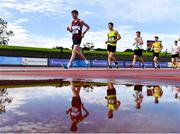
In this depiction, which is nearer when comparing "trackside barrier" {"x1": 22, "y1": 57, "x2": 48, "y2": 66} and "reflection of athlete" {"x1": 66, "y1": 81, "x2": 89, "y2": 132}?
"reflection of athlete" {"x1": 66, "y1": 81, "x2": 89, "y2": 132}

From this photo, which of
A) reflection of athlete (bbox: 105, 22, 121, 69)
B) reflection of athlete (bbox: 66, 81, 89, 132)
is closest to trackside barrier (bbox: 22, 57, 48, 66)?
reflection of athlete (bbox: 105, 22, 121, 69)

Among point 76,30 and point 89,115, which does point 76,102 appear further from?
point 76,30

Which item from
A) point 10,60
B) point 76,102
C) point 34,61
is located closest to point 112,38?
point 76,102

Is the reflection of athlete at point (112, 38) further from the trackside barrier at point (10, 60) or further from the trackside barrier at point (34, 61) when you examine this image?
the trackside barrier at point (34, 61)

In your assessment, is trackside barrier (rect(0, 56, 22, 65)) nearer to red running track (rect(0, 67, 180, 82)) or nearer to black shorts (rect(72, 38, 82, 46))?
black shorts (rect(72, 38, 82, 46))

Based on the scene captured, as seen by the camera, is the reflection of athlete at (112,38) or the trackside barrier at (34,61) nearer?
the reflection of athlete at (112,38)

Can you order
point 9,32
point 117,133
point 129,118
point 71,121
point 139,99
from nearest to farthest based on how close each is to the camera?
point 117,133 → point 71,121 → point 129,118 → point 139,99 → point 9,32

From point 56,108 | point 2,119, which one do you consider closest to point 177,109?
point 56,108

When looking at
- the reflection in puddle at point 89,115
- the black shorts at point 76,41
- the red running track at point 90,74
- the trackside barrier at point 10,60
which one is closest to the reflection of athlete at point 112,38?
the black shorts at point 76,41

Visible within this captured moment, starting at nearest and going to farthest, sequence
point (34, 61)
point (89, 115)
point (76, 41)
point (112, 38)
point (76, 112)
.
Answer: point (89, 115) < point (76, 112) < point (76, 41) < point (112, 38) < point (34, 61)

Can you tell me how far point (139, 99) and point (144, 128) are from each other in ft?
5.42

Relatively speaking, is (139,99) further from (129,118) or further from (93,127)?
(93,127)

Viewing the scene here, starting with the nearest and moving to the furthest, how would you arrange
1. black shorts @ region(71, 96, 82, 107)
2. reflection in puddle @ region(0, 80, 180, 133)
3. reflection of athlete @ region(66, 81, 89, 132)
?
reflection in puddle @ region(0, 80, 180, 133) < reflection of athlete @ region(66, 81, 89, 132) < black shorts @ region(71, 96, 82, 107)

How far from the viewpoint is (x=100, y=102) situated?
3.54 metres
